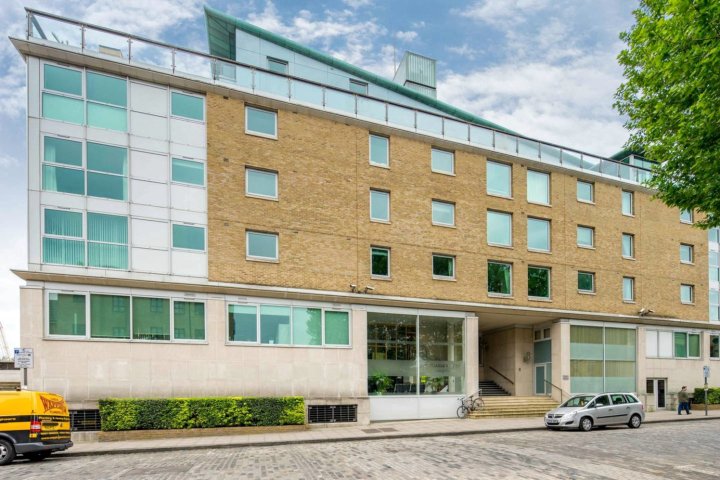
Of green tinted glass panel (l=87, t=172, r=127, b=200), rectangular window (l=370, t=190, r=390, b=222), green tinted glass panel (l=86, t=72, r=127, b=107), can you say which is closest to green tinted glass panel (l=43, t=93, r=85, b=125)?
green tinted glass panel (l=86, t=72, r=127, b=107)

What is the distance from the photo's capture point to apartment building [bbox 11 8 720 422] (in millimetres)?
18562

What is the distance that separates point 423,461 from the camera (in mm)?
12859

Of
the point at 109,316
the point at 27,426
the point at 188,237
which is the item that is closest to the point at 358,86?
the point at 188,237

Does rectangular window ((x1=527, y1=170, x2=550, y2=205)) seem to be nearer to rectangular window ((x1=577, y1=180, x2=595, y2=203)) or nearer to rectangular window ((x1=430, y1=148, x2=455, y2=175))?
A: rectangular window ((x1=577, y1=180, x2=595, y2=203))

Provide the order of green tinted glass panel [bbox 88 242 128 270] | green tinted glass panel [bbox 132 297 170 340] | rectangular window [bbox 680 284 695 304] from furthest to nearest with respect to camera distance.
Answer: rectangular window [bbox 680 284 695 304]
green tinted glass panel [bbox 132 297 170 340]
green tinted glass panel [bbox 88 242 128 270]

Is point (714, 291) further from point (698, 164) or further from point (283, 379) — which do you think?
point (283, 379)

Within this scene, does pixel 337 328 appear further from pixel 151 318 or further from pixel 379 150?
pixel 379 150

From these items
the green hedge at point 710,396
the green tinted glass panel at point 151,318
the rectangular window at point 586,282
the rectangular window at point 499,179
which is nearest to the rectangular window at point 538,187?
the rectangular window at point 499,179

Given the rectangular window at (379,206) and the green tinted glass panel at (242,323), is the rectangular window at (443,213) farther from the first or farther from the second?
the green tinted glass panel at (242,323)

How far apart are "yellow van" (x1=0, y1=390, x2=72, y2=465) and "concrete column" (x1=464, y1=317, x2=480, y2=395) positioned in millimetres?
16614

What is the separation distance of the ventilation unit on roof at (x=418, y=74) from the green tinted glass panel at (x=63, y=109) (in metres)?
23.1

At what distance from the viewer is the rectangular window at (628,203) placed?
101ft

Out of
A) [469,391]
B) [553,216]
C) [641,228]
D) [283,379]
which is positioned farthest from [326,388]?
[641,228]

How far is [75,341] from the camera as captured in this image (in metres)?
18.1
